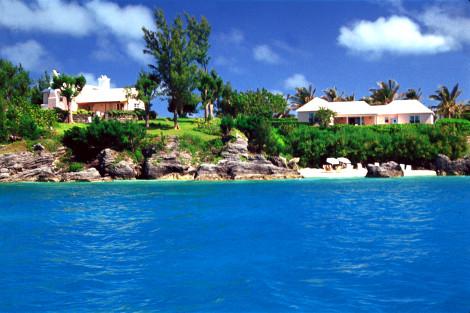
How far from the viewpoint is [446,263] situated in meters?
10.3

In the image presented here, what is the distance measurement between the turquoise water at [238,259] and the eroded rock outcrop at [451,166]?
99.4 feet

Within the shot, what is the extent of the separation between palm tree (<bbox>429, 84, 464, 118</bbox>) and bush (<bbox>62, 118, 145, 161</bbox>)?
170ft

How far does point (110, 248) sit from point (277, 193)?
17269 millimetres

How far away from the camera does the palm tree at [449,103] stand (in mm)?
73125

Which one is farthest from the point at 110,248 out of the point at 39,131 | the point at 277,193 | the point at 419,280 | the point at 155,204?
the point at 39,131

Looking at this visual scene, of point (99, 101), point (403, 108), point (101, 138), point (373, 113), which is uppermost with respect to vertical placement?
point (99, 101)

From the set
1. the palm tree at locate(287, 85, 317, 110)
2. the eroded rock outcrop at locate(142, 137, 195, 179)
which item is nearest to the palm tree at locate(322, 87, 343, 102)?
the palm tree at locate(287, 85, 317, 110)

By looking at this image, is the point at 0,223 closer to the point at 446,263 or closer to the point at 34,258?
the point at 34,258

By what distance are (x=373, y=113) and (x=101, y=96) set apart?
4174 cm

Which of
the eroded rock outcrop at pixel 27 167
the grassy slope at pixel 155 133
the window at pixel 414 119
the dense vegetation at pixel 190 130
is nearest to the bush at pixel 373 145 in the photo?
the dense vegetation at pixel 190 130

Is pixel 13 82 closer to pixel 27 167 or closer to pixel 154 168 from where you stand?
pixel 27 167

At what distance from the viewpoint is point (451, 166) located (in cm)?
4822

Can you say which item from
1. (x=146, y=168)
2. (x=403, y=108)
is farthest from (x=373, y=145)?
(x=146, y=168)

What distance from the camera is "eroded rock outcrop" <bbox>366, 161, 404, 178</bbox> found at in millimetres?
44531
